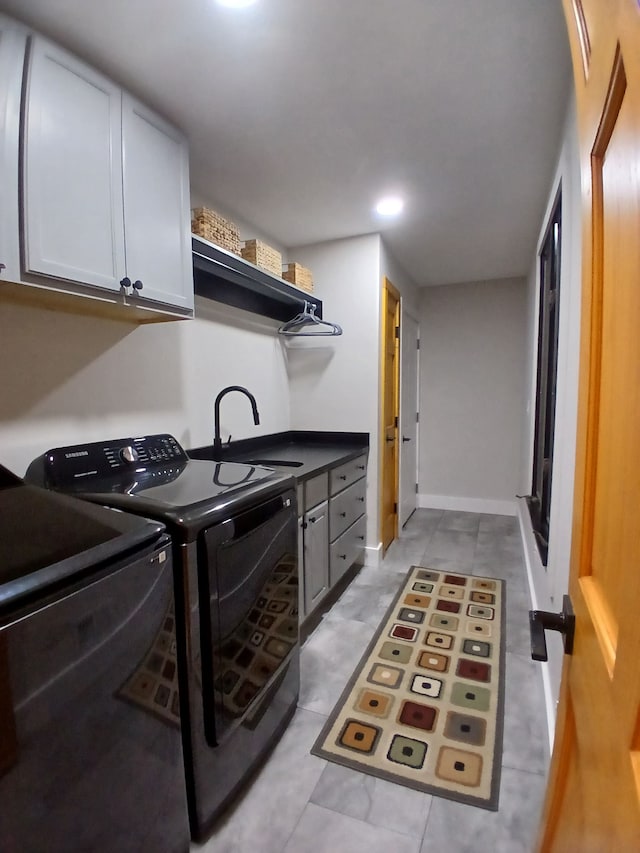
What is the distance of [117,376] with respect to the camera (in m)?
1.74

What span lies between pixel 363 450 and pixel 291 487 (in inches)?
54.3

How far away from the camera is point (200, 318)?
2.21 m

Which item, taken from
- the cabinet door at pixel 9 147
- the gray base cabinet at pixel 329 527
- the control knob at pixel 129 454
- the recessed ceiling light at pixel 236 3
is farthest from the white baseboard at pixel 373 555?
the recessed ceiling light at pixel 236 3

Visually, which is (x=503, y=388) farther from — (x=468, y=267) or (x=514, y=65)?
(x=514, y=65)

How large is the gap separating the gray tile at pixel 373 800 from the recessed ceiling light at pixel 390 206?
271 cm

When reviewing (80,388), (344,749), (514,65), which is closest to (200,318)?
(80,388)

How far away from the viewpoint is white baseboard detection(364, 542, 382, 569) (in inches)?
120

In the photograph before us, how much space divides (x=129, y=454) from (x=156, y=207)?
973mm

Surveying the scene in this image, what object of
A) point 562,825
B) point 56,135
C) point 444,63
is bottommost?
point 562,825

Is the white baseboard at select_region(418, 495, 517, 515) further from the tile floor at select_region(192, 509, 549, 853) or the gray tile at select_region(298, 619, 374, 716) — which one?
the gray tile at select_region(298, 619, 374, 716)

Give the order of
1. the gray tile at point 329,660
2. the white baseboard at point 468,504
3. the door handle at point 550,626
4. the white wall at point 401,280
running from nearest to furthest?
the door handle at point 550,626 → the gray tile at point 329,660 → the white wall at point 401,280 → the white baseboard at point 468,504

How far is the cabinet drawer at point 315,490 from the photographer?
6.77 feet

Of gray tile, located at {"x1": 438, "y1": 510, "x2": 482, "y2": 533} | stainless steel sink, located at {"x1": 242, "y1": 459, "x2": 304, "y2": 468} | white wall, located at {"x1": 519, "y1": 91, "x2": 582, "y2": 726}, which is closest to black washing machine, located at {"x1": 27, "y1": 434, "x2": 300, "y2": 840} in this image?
stainless steel sink, located at {"x1": 242, "y1": 459, "x2": 304, "y2": 468}

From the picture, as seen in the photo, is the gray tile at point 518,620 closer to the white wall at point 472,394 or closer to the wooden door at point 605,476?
the wooden door at point 605,476
